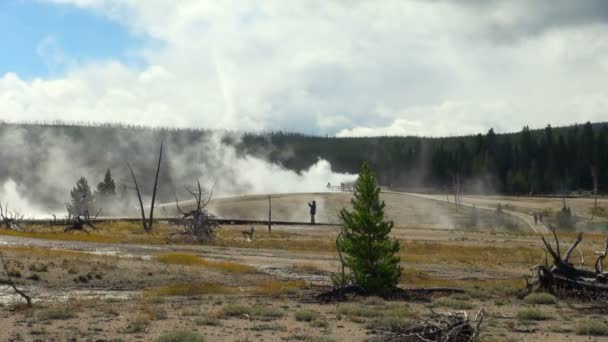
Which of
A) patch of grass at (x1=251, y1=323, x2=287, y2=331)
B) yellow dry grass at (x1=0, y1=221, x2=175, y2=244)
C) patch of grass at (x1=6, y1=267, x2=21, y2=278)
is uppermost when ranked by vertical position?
yellow dry grass at (x1=0, y1=221, x2=175, y2=244)

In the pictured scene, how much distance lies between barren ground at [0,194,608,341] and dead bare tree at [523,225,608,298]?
0.63 metres

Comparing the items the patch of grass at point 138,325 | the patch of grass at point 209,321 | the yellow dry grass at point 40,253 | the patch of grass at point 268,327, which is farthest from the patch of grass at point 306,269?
the patch of grass at point 138,325

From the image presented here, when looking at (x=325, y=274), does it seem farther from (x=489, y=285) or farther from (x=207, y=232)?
(x=207, y=232)

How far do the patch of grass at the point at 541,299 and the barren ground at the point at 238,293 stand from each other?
0.28m

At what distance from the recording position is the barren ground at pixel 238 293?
1700cm

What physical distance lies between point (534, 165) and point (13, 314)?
13708 centimetres

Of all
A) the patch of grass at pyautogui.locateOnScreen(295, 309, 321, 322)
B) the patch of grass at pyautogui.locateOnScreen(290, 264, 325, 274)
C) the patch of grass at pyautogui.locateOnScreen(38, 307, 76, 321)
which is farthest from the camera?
the patch of grass at pyautogui.locateOnScreen(290, 264, 325, 274)

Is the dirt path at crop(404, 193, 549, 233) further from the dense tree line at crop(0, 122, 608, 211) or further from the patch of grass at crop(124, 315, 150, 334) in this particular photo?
the patch of grass at crop(124, 315, 150, 334)

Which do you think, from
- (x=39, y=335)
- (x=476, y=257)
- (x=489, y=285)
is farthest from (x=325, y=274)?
(x=39, y=335)

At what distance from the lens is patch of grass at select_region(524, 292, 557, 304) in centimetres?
2238

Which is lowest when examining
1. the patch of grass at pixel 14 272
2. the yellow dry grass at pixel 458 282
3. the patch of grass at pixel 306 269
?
the yellow dry grass at pixel 458 282

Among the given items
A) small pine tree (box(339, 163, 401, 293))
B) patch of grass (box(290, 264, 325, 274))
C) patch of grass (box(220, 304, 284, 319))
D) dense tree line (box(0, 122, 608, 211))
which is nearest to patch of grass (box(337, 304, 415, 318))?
patch of grass (box(220, 304, 284, 319))

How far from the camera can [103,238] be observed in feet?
159

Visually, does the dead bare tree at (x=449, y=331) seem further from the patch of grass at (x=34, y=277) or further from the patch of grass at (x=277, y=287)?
the patch of grass at (x=34, y=277)
